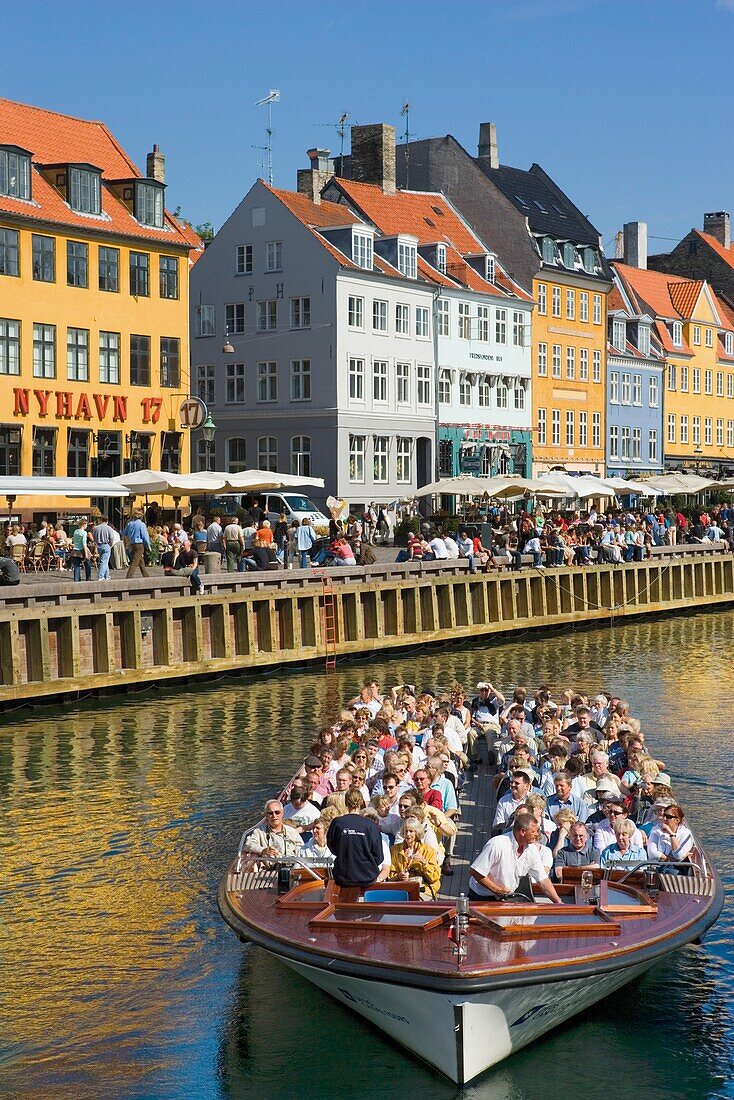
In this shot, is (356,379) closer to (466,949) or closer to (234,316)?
(234,316)

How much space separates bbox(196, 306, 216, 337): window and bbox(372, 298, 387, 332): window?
24.4 feet

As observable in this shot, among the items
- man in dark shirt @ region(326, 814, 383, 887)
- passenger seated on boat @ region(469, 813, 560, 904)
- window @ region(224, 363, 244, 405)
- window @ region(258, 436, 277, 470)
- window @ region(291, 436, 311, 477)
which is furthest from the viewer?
window @ region(224, 363, 244, 405)

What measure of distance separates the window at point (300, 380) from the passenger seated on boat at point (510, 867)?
4968 cm

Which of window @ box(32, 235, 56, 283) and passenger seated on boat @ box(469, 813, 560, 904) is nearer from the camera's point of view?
passenger seated on boat @ box(469, 813, 560, 904)

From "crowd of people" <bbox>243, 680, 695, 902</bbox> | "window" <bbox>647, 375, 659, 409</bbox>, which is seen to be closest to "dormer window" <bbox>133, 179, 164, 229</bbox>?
"crowd of people" <bbox>243, 680, 695, 902</bbox>

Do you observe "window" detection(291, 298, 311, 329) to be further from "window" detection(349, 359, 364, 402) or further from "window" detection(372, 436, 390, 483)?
"window" detection(372, 436, 390, 483)

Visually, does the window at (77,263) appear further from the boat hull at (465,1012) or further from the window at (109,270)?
the boat hull at (465,1012)

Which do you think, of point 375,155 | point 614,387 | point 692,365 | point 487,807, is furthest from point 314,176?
point 487,807

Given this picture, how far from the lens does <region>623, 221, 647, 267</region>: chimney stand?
9688cm

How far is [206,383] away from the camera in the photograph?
66562 mm

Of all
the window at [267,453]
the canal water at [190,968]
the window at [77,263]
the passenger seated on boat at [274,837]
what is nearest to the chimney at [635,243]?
the window at [267,453]

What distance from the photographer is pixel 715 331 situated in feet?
311

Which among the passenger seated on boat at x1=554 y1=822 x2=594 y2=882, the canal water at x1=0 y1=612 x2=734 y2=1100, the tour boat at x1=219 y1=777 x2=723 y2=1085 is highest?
the passenger seated on boat at x1=554 y1=822 x2=594 y2=882

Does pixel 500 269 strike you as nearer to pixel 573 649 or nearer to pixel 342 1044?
pixel 573 649
